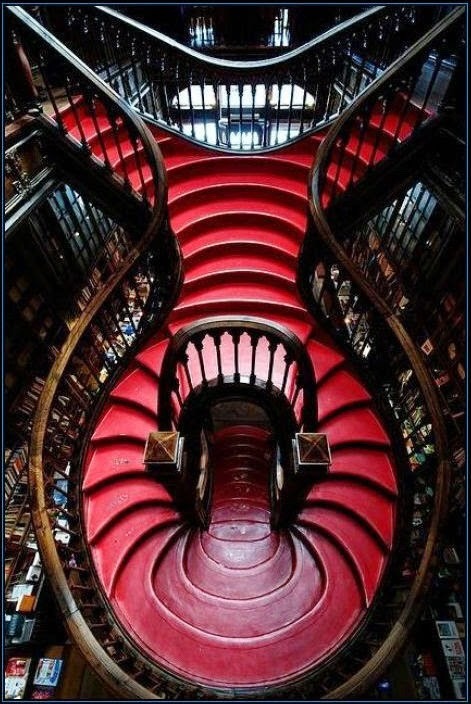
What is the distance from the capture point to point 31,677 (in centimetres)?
323

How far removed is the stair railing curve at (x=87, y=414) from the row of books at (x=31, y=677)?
935 millimetres

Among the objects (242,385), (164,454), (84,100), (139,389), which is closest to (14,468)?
(139,389)

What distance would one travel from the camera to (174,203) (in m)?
4.23

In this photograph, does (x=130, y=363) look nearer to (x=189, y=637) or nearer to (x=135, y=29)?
(x=189, y=637)

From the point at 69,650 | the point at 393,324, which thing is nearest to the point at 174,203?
the point at 393,324

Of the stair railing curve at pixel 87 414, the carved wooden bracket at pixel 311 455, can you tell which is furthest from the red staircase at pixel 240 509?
the carved wooden bracket at pixel 311 455

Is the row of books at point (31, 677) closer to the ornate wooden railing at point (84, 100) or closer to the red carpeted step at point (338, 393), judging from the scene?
the red carpeted step at point (338, 393)

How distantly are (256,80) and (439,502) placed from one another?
13.7 ft

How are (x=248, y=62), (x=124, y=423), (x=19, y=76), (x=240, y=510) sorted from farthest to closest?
1. (x=240, y=510)
2. (x=248, y=62)
3. (x=124, y=423)
4. (x=19, y=76)

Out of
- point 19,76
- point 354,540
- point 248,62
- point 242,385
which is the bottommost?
point 354,540

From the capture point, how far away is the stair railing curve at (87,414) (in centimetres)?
224

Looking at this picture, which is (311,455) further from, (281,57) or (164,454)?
(281,57)

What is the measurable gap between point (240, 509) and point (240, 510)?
2 centimetres

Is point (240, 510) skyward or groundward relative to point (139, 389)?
groundward
